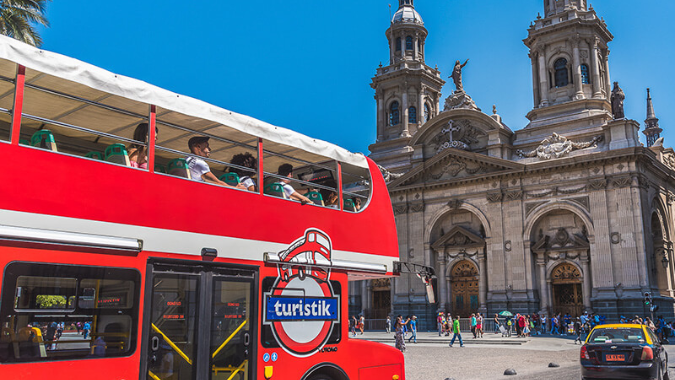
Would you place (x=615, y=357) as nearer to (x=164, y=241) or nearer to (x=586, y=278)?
(x=164, y=241)

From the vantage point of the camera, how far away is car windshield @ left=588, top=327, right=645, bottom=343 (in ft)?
41.5

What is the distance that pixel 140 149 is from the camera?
6.95 metres

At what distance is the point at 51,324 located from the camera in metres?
5.39

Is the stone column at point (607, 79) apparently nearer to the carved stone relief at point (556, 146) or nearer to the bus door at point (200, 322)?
the carved stone relief at point (556, 146)

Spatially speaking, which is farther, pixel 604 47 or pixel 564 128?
pixel 604 47

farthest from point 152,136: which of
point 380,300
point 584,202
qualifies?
point 380,300

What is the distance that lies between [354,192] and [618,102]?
120ft

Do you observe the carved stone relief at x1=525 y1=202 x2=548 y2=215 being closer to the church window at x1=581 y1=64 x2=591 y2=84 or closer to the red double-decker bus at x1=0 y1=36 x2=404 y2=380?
the church window at x1=581 y1=64 x2=591 y2=84

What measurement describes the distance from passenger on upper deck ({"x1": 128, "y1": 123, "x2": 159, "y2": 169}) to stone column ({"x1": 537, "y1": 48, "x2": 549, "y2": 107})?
42896 millimetres

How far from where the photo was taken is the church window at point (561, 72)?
4575 cm

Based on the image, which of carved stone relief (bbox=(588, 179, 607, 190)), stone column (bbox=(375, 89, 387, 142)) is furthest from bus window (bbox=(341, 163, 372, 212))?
stone column (bbox=(375, 89, 387, 142))

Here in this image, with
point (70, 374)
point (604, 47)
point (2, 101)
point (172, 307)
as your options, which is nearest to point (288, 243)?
point (172, 307)

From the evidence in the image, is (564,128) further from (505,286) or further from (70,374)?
(70,374)

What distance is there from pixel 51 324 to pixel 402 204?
1707 inches
